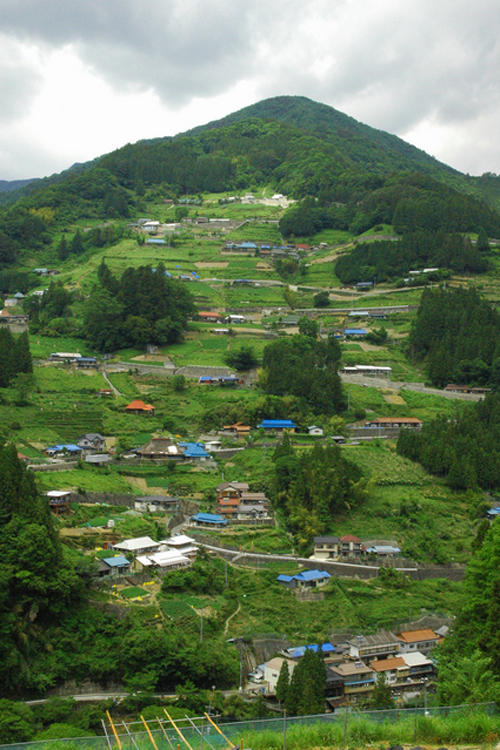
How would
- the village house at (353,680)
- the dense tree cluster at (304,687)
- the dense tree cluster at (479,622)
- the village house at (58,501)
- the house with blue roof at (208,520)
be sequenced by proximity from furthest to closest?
the house with blue roof at (208,520) → the village house at (58,501) → the village house at (353,680) → the dense tree cluster at (304,687) → the dense tree cluster at (479,622)

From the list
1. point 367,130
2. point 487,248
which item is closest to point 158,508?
point 487,248

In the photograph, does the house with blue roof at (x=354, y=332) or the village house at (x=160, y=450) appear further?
the house with blue roof at (x=354, y=332)

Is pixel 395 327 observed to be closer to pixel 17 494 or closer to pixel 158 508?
pixel 158 508

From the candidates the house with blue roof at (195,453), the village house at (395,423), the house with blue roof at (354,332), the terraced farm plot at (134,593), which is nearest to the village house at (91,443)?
the house with blue roof at (195,453)

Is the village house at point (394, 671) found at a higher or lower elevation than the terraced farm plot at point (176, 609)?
lower

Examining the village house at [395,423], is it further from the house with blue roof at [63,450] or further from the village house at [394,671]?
the village house at [394,671]

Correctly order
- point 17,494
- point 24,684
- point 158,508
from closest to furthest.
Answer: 1. point 24,684
2. point 17,494
3. point 158,508

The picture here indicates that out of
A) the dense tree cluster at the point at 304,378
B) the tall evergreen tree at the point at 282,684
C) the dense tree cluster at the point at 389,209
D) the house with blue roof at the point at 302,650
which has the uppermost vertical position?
the dense tree cluster at the point at 389,209

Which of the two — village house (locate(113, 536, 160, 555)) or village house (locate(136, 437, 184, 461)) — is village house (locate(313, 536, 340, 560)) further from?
village house (locate(136, 437, 184, 461))
